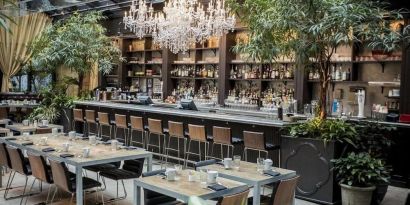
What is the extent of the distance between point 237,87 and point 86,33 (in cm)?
413

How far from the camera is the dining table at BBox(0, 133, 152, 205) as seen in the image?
188 inches

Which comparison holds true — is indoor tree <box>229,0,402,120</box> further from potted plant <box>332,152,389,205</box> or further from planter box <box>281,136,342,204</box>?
potted plant <box>332,152,389,205</box>

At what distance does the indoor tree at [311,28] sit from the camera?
556cm

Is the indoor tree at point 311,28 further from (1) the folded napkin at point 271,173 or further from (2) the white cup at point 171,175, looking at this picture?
(2) the white cup at point 171,175

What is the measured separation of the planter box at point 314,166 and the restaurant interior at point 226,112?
0.05 ft

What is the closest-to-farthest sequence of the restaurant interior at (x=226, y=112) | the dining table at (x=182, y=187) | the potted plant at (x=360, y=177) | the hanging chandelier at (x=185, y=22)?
the dining table at (x=182, y=187), the restaurant interior at (x=226, y=112), the potted plant at (x=360, y=177), the hanging chandelier at (x=185, y=22)

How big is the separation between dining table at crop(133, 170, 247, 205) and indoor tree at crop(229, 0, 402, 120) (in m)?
2.54

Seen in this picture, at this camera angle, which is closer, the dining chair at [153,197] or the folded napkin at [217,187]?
the folded napkin at [217,187]

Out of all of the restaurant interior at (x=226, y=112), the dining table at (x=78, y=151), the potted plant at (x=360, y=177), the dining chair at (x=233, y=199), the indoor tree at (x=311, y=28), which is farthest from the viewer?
the indoor tree at (x=311, y=28)

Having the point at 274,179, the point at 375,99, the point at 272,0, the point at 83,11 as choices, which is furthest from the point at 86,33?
the point at 274,179

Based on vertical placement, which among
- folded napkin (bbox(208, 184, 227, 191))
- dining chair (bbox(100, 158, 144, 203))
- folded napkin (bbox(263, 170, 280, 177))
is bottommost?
dining chair (bbox(100, 158, 144, 203))

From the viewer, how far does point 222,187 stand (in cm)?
380

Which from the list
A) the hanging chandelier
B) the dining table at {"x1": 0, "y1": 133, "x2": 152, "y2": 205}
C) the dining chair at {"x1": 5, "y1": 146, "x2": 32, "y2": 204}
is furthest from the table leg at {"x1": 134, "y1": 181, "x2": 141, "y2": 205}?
the hanging chandelier

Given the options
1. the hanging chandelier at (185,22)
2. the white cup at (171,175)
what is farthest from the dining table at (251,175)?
the hanging chandelier at (185,22)
